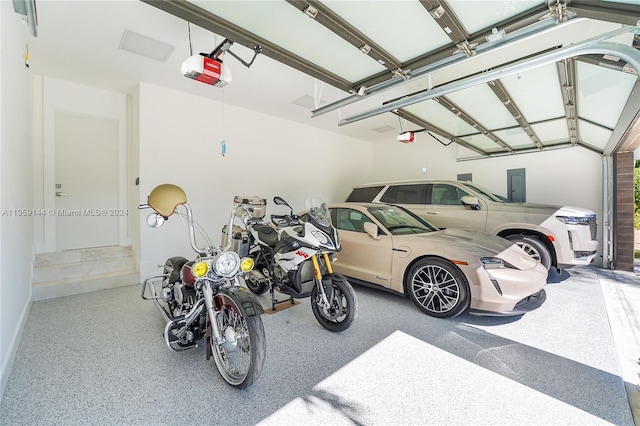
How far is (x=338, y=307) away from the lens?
270 centimetres

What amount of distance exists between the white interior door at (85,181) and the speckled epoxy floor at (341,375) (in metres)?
1.66

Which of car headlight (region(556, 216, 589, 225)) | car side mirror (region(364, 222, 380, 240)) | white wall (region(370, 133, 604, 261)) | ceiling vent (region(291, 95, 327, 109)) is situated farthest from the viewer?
white wall (region(370, 133, 604, 261))

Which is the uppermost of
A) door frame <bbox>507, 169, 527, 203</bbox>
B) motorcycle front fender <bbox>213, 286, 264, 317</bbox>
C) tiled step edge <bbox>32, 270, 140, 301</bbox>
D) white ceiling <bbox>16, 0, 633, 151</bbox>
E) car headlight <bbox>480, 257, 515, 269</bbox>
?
white ceiling <bbox>16, 0, 633, 151</bbox>

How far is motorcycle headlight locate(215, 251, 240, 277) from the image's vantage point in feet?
6.07

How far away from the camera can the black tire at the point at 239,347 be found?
5.60 feet

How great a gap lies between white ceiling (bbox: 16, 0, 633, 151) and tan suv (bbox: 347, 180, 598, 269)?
181 cm

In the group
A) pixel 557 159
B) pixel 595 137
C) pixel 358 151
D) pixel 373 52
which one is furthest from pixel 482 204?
pixel 358 151

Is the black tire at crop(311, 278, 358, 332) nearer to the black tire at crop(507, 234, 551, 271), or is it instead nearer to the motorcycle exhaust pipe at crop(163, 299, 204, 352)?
the motorcycle exhaust pipe at crop(163, 299, 204, 352)

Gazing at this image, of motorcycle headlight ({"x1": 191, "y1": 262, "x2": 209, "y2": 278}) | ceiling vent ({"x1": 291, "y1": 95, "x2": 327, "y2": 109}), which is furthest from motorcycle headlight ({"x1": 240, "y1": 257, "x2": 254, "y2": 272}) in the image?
ceiling vent ({"x1": 291, "y1": 95, "x2": 327, "y2": 109})

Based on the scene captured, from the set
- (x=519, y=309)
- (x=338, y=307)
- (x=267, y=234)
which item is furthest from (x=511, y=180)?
(x=267, y=234)

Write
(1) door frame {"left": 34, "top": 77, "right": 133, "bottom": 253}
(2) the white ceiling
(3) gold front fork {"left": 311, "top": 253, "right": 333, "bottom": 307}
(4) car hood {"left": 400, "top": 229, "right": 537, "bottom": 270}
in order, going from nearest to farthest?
(2) the white ceiling → (3) gold front fork {"left": 311, "top": 253, "right": 333, "bottom": 307} → (4) car hood {"left": 400, "top": 229, "right": 537, "bottom": 270} → (1) door frame {"left": 34, "top": 77, "right": 133, "bottom": 253}

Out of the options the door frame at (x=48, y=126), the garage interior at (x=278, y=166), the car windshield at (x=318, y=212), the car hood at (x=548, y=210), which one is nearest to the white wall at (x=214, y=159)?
the garage interior at (x=278, y=166)

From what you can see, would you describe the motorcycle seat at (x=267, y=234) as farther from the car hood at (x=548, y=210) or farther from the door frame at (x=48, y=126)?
the car hood at (x=548, y=210)

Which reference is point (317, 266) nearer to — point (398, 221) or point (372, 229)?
point (372, 229)
